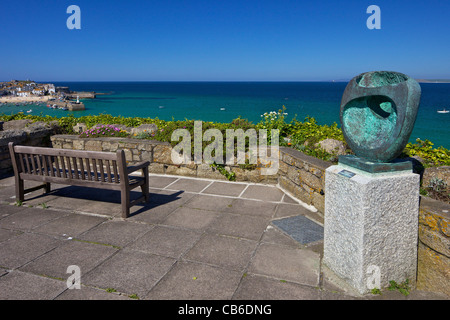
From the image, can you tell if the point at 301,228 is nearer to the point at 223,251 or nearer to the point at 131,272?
the point at 223,251

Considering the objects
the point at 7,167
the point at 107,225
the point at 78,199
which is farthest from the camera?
the point at 7,167

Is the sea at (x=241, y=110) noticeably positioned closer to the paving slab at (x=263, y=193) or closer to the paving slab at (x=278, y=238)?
the paving slab at (x=263, y=193)

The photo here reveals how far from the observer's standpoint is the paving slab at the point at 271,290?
2.64 meters

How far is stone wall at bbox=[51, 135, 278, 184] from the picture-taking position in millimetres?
6133

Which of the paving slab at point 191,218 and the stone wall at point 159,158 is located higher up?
the stone wall at point 159,158

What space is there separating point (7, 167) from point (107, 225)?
4101 mm

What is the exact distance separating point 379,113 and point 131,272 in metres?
2.78

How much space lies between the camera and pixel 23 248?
3.47m

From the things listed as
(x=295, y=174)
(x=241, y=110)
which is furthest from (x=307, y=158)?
(x=241, y=110)

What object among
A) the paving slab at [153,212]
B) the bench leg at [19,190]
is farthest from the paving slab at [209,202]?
the bench leg at [19,190]

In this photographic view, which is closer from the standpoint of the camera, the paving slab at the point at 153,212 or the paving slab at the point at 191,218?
the paving slab at the point at 191,218
